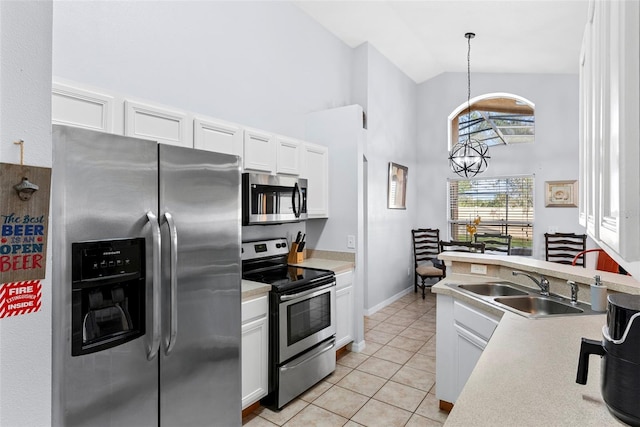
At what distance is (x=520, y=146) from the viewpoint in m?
5.84

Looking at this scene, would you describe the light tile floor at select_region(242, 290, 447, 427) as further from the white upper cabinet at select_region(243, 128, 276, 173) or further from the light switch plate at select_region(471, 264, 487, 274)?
the white upper cabinet at select_region(243, 128, 276, 173)

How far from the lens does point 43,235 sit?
1009 mm

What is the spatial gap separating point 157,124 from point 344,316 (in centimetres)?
230

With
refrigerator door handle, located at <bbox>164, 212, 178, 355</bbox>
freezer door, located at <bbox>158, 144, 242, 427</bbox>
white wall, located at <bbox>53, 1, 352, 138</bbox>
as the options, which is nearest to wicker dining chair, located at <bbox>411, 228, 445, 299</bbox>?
white wall, located at <bbox>53, 1, 352, 138</bbox>

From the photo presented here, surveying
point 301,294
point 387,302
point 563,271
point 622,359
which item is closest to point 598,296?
point 563,271

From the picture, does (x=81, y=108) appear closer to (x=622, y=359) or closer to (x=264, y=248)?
(x=264, y=248)

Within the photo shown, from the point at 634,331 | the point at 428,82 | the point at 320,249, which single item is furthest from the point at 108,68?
the point at 428,82

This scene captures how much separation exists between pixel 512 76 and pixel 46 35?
6.40m

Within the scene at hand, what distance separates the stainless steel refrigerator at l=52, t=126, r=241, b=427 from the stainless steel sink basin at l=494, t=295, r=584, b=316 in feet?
5.44

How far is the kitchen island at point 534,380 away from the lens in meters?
0.99

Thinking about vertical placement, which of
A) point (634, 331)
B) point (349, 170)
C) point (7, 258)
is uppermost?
point (349, 170)

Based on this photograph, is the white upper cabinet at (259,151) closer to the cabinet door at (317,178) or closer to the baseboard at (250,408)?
the cabinet door at (317,178)

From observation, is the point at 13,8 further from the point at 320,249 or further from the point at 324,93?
the point at 324,93

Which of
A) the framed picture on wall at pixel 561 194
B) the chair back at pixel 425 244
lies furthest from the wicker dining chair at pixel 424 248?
the framed picture on wall at pixel 561 194
